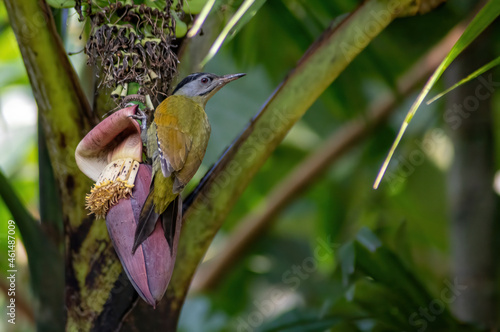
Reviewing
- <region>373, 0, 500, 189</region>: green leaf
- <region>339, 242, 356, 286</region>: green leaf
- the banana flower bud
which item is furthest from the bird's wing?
<region>339, 242, 356, 286</region>: green leaf

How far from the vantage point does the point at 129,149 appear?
892 millimetres

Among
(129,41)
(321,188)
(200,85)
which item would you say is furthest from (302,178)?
(129,41)

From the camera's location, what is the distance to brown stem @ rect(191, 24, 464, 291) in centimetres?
198

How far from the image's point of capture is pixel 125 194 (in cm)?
87

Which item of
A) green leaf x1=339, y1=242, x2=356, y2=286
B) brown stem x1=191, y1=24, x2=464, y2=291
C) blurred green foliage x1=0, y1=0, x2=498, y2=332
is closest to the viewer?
green leaf x1=339, y1=242, x2=356, y2=286

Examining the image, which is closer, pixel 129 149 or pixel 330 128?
pixel 129 149

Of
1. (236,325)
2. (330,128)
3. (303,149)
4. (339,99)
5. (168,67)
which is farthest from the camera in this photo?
(303,149)

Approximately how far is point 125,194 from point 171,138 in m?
0.15

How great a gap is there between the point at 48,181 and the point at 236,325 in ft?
4.19

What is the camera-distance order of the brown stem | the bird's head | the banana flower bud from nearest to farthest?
the banana flower bud, the bird's head, the brown stem

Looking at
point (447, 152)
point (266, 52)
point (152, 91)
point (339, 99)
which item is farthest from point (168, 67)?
point (447, 152)

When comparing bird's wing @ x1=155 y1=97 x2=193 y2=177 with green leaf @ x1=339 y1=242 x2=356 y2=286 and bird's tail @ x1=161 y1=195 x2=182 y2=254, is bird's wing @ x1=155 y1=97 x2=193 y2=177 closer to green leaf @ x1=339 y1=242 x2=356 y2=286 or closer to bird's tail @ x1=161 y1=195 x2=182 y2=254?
bird's tail @ x1=161 y1=195 x2=182 y2=254

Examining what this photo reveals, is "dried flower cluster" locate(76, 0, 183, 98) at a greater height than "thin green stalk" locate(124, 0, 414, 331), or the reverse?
"dried flower cluster" locate(76, 0, 183, 98)

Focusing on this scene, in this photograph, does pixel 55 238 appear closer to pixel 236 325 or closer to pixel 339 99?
pixel 339 99
